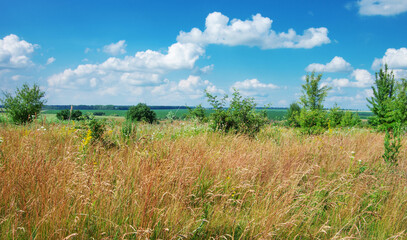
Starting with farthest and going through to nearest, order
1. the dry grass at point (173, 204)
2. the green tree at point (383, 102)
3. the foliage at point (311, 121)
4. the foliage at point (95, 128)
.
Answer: the green tree at point (383, 102) → the foliage at point (311, 121) → the foliage at point (95, 128) → the dry grass at point (173, 204)

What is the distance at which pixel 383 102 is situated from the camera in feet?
61.5

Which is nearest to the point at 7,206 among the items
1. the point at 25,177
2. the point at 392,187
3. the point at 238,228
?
the point at 25,177

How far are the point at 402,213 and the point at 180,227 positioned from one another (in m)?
2.84

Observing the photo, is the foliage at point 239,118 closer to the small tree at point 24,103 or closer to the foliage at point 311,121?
the foliage at point 311,121

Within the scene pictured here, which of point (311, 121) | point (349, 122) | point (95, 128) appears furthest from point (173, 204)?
point (349, 122)

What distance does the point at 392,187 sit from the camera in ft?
12.5

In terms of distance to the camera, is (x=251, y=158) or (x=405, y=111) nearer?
(x=251, y=158)

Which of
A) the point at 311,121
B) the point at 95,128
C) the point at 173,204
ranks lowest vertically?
the point at 173,204

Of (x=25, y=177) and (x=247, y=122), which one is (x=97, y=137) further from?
(x=247, y=122)

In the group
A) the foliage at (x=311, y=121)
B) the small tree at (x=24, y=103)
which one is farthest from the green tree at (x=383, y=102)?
the small tree at (x=24, y=103)

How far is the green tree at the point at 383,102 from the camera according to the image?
57.6 ft

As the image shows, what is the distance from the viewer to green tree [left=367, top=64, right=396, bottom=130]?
1755cm

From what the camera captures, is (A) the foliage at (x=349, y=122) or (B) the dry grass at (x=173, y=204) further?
(A) the foliage at (x=349, y=122)

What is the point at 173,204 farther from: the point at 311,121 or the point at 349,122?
the point at 349,122
